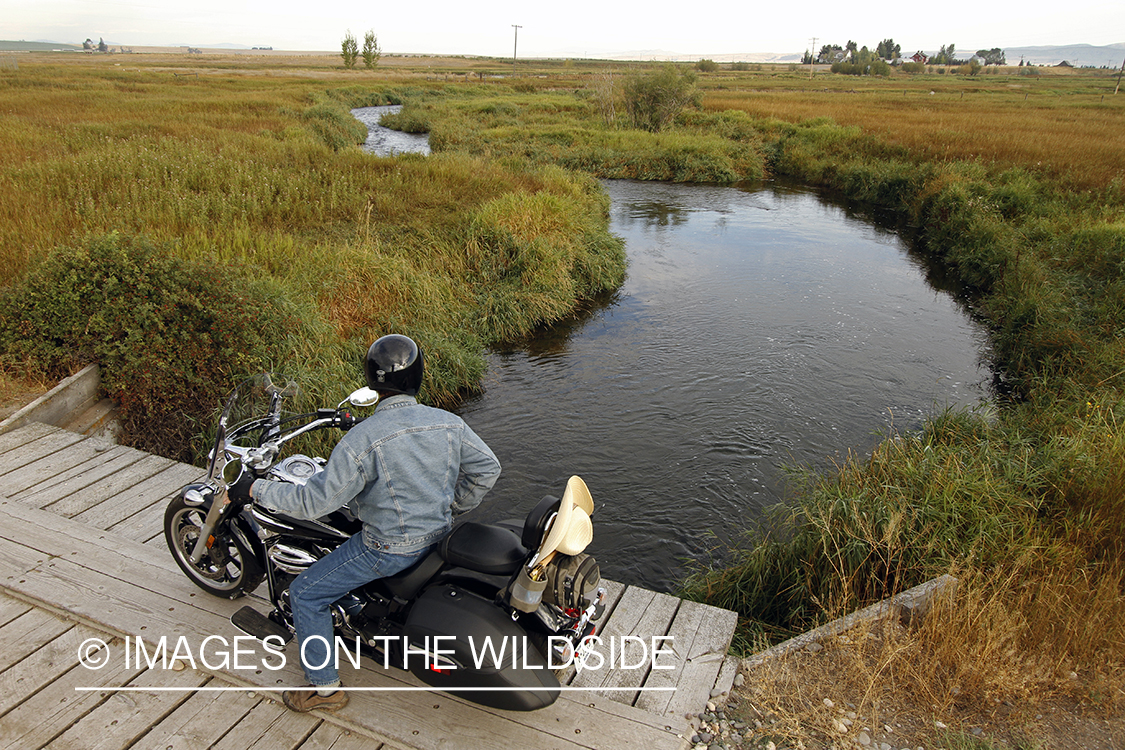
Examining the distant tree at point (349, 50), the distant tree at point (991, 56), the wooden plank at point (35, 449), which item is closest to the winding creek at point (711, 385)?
the wooden plank at point (35, 449)

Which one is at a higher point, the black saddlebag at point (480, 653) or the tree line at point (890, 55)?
the tree line at point (890, 55)

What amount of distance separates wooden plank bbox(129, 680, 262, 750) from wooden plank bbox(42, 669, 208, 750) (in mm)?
50

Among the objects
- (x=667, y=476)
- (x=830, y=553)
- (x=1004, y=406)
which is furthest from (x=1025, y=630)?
(x=1004, y=406)

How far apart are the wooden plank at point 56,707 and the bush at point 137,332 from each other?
3.17 meters

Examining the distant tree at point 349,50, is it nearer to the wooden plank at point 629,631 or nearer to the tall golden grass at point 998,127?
the tall golden grass at point 998,127

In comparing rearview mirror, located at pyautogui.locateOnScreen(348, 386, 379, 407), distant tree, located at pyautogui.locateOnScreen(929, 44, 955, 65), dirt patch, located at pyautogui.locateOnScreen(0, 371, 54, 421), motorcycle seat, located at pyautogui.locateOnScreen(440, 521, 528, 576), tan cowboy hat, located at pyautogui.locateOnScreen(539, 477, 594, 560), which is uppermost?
distant tree, located at pyautogui.locateOnScreen(929, 44, 955, 65)

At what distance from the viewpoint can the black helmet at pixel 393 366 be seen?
8.74ft

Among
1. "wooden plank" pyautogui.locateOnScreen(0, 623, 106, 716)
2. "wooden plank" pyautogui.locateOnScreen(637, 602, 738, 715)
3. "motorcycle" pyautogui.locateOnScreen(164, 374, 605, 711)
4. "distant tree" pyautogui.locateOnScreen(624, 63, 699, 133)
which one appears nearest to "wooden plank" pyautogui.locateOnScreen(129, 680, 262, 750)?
"motorcycle" pyautogui.locateOnScreen(164, 374, 605, 711)

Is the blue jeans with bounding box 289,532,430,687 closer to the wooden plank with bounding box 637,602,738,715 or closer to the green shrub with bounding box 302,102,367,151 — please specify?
the wooden plank with bounding box 637,602,738,715

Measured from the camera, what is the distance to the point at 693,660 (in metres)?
3.32

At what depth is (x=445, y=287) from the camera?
984cm

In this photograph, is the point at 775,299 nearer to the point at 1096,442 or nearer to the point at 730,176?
the point at 1096,442

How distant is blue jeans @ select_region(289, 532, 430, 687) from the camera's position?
9.19 feet

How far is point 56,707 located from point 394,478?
185 centimetres
